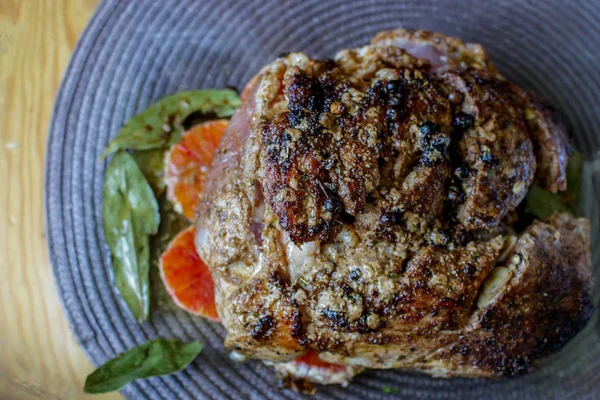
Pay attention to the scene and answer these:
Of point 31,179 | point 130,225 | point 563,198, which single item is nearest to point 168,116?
point 130,225

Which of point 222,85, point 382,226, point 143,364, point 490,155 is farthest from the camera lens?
point 222,85

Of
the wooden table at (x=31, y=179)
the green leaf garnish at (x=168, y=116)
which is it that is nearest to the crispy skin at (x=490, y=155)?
the green leaf garnish at (x=168, y=116)

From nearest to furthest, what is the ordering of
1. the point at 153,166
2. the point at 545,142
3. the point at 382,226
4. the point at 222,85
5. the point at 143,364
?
the point at 382,226, the point at 545,142, the point at 143,364, the point at 153,166, the point at 222,85

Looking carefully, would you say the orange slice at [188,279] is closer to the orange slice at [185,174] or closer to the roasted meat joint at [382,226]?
the orange slice at [185,174]

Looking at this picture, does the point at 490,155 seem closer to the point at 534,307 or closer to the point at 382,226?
the point at 382,226

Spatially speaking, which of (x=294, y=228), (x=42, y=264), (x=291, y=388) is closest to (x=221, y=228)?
(x=294, y=228)

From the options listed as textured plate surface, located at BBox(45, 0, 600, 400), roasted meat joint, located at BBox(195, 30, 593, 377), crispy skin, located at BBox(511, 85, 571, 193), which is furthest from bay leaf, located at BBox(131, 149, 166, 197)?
crispy skin, located at BBox(511, 85, 571, 193)

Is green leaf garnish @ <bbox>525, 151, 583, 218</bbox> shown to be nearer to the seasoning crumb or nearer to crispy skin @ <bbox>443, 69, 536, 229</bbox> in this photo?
crispy skin @ <bbox>443, 69, 536, 229</bbox>
